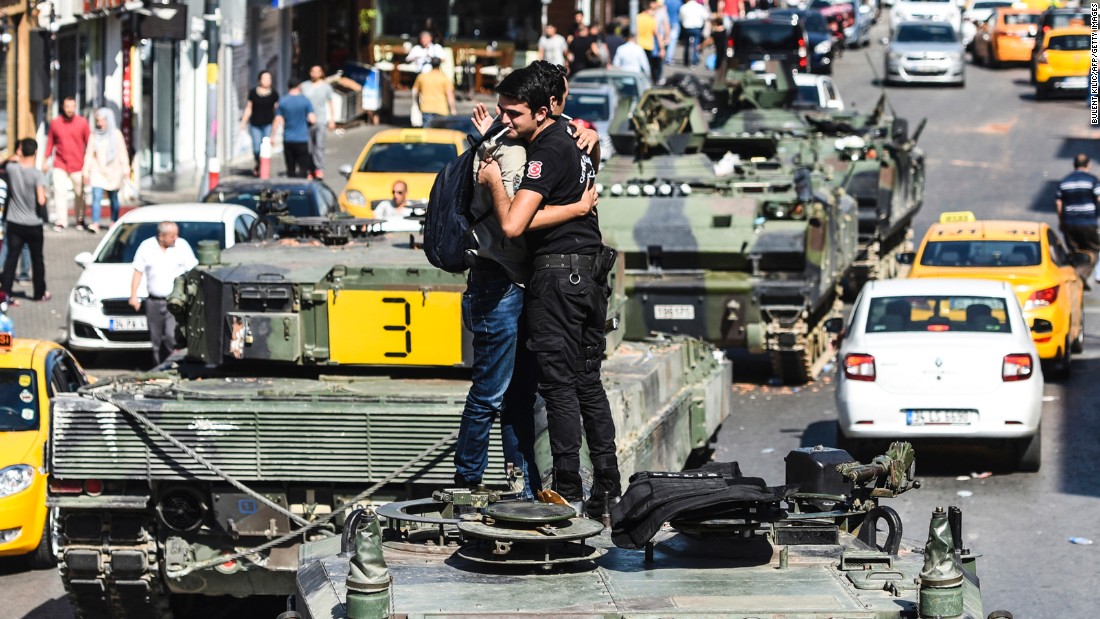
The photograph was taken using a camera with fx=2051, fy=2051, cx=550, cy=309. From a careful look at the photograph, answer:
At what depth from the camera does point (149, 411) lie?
33.3ft

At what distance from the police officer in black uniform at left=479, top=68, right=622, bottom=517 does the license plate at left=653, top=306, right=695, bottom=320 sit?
1100cm

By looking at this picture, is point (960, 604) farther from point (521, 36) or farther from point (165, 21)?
point (521, 36)

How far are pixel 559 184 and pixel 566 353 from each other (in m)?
0.63

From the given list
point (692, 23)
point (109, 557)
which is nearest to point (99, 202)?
point (109, 557)

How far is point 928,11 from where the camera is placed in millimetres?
53094

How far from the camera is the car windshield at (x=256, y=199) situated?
20828 millimetres

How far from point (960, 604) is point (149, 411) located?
17.4ft

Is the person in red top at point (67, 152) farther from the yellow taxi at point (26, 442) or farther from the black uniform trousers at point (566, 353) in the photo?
the black uniform trousers at point (566, 353)

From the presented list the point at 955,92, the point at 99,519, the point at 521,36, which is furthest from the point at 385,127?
the point at 99,519

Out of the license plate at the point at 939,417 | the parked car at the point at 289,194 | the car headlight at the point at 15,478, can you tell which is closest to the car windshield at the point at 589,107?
the parked car at the point at 289,194

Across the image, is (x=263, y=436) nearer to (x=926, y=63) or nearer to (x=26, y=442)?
(x=26, y=442)

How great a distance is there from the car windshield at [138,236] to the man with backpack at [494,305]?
1152 cm

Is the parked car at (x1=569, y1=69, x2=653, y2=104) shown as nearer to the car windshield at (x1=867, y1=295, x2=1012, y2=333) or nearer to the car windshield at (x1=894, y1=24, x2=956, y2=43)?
the car windshield at (x1=894, y1=24, x2=956, y2=43)

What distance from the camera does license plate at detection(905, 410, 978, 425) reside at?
15.1 metres
